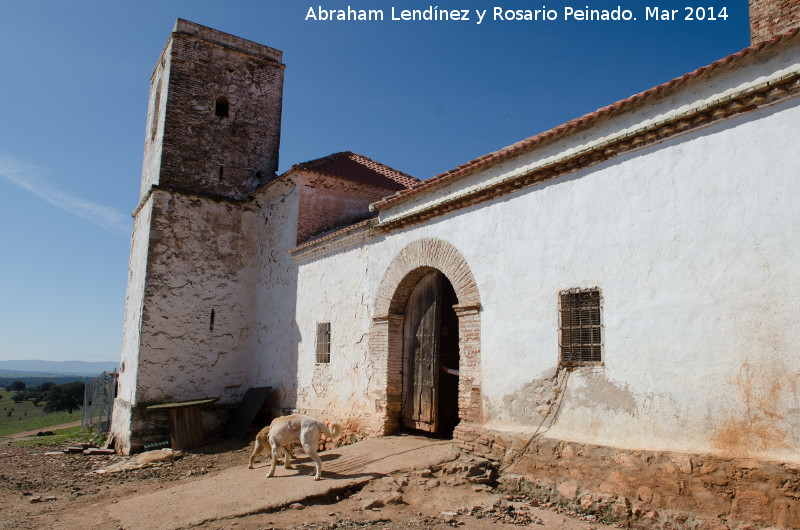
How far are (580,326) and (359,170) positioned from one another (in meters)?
8.82

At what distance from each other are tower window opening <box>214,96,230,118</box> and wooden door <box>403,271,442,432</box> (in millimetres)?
8439

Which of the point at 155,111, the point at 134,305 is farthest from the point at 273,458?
the point at 155,111

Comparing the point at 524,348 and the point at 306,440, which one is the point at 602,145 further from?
the point at 306,440

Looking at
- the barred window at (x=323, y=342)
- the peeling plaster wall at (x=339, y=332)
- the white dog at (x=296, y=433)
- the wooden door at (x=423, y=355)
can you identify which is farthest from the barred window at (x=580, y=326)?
the barred window at (x=323, y=342)

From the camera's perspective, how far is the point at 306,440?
7.00 metres

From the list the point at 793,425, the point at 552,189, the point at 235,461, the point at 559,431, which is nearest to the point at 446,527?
the point at 559,431

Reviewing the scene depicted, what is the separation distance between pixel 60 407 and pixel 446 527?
40.8 meters

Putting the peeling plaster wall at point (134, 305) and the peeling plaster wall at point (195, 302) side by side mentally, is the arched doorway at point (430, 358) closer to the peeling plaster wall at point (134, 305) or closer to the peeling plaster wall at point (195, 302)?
the peeling plaster wall at point (195, 302)

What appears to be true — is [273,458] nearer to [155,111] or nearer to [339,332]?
[339,332]

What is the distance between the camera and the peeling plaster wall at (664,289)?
4.45m

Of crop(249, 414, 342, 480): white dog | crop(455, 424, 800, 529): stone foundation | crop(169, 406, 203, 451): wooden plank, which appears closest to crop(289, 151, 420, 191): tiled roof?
crop(169, 406, 203, 451): wooden plank

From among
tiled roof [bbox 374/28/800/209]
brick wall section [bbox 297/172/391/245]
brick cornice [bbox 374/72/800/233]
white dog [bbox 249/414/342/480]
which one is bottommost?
white dog [bbox 249/414/342/480]

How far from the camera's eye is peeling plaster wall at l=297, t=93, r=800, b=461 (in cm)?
445

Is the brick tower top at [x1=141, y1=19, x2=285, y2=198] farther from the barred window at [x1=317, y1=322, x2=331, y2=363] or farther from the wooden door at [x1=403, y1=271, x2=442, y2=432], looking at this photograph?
the wooden door at [x1=403, y1=271, x2=442, y2=432]
